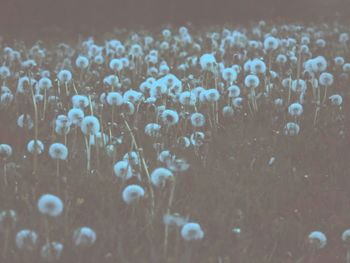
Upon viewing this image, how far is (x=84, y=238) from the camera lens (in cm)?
272

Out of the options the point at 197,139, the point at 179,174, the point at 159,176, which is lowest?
the point at 159,176

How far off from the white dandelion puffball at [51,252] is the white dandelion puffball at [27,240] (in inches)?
1.8

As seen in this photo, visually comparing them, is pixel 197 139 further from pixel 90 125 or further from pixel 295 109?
pixel 295 109

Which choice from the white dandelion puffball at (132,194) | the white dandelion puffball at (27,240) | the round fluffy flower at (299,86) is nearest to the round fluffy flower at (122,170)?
the white dandelion puffball at (132,194)

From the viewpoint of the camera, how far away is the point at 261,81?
5605 millimetres

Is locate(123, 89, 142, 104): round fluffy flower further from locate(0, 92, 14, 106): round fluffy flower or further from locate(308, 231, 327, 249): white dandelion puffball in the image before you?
locate(308, 231, 327, 249): white dandelion puffball

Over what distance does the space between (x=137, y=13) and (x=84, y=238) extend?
A: 37.4 feet

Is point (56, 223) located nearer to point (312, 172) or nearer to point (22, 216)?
point (22, 216)

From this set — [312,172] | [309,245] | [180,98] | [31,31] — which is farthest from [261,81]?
[31,31]

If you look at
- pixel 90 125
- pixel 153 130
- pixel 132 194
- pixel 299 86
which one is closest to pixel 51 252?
pixel 132 194

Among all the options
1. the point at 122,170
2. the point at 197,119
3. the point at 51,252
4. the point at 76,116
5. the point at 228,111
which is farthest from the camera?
the point at 228,111

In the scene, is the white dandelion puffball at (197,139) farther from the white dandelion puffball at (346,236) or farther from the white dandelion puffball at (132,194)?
the white dandelion puffball at (346,236)

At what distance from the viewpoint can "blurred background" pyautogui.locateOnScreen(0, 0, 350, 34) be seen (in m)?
12.9

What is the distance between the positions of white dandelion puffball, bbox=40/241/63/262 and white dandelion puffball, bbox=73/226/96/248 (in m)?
0.10
